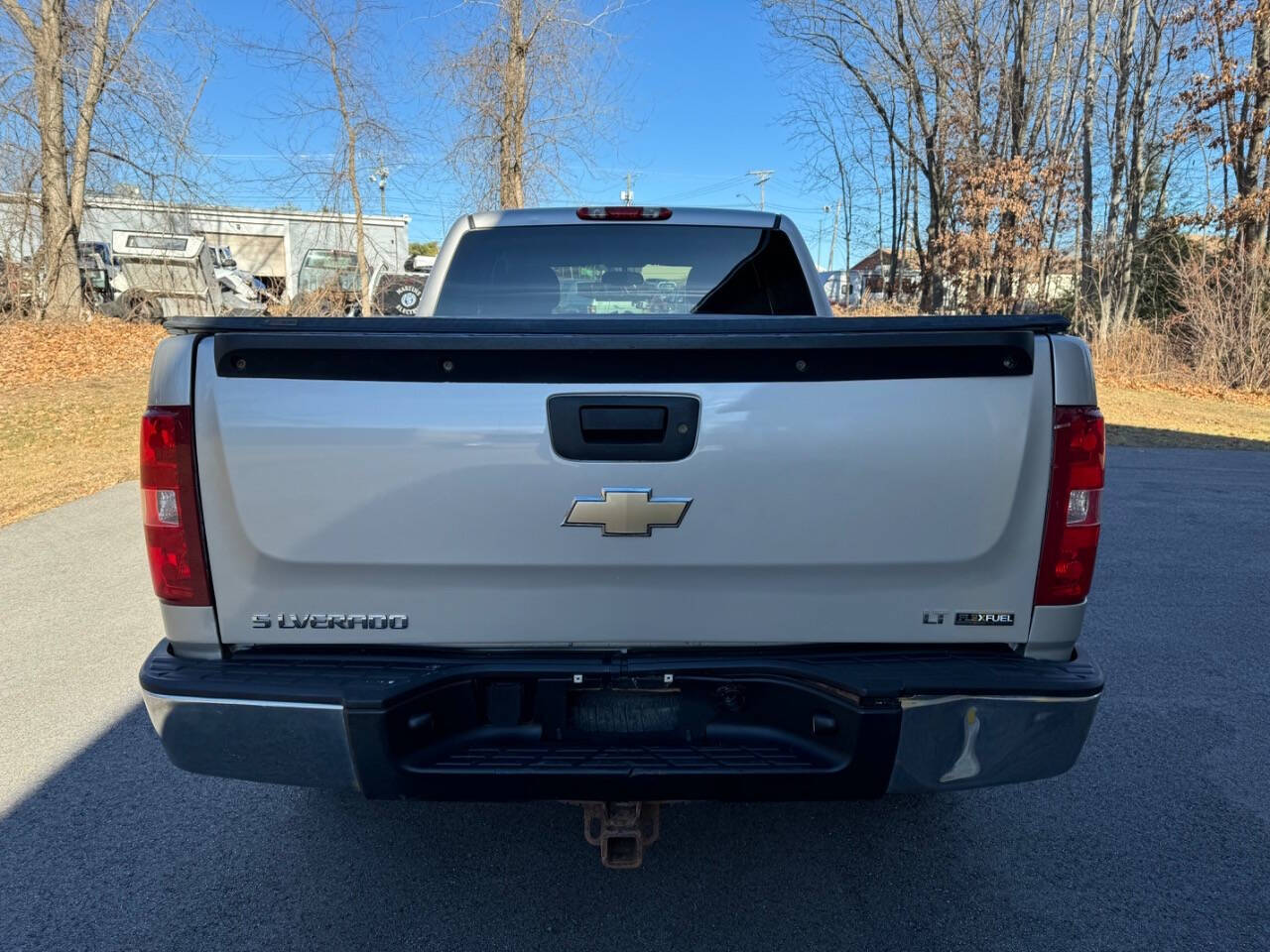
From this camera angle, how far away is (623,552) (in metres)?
2.13

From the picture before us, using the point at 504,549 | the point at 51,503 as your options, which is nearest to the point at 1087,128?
the point at 51,503

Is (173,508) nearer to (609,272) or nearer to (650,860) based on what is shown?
(650,860)

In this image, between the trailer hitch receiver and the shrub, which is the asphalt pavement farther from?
the shrub

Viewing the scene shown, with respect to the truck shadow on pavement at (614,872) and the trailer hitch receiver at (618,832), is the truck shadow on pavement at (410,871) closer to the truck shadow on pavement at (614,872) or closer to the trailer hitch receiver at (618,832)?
the truck shadow on pavement at (614,872)

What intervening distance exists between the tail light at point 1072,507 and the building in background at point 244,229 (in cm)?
1720

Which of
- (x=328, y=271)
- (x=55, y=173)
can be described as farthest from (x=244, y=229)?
(x=55, y=173)

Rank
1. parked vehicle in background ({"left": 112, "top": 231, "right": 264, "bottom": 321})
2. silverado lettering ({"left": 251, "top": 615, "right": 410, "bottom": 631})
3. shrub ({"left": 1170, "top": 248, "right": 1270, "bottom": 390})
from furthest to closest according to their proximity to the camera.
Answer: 1. parked vehicle in background ({"left": 112, "top": 231, "right": 264, "bottom": 321})
2. shrub ({"left": 1170, "top": 248, "right": 1270, "bottom": 390})
3. silverado lettering ({"left": 251, "top": 615, "right": 410, "bottom": 631})

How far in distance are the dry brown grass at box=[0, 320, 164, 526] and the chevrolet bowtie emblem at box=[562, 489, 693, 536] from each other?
700 centimetres

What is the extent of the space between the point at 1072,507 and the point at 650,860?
66.0 inches

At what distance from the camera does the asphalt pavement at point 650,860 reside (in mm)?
2531

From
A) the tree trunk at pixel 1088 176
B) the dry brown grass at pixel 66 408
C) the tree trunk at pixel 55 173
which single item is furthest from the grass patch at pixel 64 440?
the tree trunk at pixel 1088 176

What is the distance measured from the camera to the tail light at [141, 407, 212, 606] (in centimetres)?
212

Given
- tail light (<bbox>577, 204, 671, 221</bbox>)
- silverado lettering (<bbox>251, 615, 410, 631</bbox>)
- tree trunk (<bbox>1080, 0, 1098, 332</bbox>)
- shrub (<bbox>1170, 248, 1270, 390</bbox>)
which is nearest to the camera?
silverado lettering (<bbox>251, 615, 410, 631</bbox>)

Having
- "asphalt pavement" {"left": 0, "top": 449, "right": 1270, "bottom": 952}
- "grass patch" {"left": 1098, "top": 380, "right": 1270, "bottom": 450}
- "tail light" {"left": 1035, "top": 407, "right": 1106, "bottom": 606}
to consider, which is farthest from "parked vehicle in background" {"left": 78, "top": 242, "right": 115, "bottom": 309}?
"tail light" {"left": 1035, "top": 407, "right": 1106, "bottom": 606}
